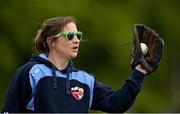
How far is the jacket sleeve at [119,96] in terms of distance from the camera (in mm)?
7586

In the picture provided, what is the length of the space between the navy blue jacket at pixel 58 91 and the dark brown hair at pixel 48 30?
9cm

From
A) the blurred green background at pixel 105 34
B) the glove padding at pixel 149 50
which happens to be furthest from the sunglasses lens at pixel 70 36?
the blurred green background at pixel 105 34

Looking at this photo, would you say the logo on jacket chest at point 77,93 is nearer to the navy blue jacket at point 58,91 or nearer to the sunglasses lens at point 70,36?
the navy blue jacket at point 58,91

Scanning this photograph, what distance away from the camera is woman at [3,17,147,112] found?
24.3 feet

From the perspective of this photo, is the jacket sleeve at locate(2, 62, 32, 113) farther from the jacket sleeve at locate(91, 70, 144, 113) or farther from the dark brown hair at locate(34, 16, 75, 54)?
the jacket sleeve at locate(91, 70, 144, 113)

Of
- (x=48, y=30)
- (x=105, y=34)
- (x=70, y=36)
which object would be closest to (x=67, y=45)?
(x=70, y=36)

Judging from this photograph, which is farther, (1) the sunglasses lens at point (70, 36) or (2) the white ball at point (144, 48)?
(2) the white ball at point (144, 48)

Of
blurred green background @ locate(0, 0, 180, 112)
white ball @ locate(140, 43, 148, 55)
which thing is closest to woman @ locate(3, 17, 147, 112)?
white ball @ locate(140, 43, 148, 55)

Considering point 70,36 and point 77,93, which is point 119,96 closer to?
point 77,93

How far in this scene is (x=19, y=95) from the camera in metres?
7.43

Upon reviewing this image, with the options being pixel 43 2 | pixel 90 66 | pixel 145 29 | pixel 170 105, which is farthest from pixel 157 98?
pixel 145 29

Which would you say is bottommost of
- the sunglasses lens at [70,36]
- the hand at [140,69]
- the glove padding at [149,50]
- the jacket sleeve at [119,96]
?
the jacket sleeve at [119,96]

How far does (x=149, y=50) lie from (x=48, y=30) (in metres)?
0.79

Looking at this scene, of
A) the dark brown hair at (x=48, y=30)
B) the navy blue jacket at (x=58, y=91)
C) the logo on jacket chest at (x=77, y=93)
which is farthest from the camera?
the dark brown hair at (x=48, y=30)
